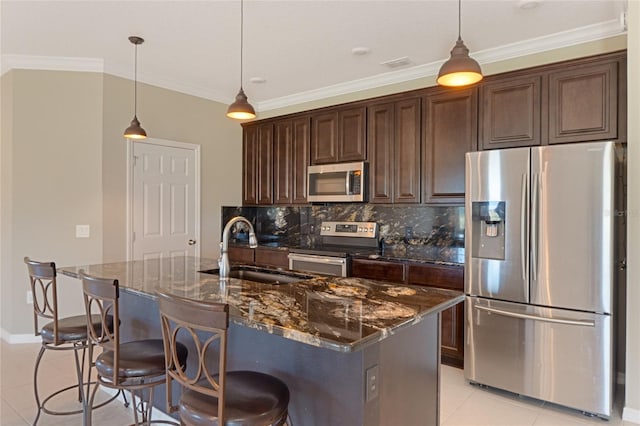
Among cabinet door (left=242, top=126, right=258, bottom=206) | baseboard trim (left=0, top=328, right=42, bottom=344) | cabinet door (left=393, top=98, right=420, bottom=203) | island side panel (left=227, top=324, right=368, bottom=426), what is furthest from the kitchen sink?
baseboard trim (left=0, top=328, right=42, bottom=344)

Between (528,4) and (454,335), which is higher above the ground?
(528,4)

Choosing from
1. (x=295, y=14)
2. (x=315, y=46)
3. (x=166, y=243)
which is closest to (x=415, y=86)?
(x=315, y=46)

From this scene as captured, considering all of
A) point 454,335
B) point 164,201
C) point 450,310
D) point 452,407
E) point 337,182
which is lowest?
point 452,407

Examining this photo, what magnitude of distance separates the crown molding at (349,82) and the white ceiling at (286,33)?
1cm

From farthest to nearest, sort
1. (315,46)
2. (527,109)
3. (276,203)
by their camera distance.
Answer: (276,203)
(315,46)
(527,109)

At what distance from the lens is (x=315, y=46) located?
3518 millimetres

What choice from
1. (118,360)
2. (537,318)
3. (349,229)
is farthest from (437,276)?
(118,360)

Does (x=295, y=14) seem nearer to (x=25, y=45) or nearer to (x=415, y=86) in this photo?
(x=415, y=86)

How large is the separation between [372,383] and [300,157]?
3.47 m

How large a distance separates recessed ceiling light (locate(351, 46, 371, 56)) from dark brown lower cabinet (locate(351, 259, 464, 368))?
1.91m

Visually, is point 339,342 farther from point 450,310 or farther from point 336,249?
point 336,249

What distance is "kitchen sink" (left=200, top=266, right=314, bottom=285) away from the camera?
260cm

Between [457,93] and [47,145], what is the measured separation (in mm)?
3948

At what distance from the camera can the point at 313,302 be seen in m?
1.78
